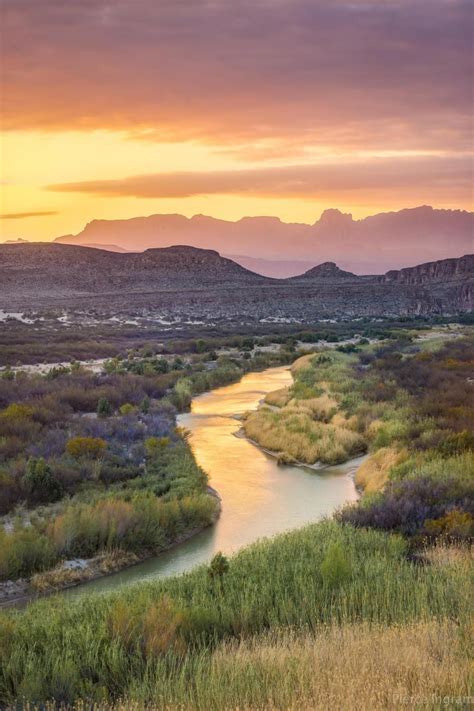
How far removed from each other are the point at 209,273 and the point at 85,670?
4508 inches

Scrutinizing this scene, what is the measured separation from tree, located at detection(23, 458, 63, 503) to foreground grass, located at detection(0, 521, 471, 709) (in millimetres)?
5949

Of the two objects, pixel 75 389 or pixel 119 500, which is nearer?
pixel 119 500

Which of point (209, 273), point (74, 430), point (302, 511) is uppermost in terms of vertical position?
point (209, 273)

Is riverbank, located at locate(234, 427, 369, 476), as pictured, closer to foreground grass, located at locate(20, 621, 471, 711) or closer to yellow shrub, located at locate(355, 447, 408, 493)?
yellow shrub, located at locate(355, 447, 408, 493)

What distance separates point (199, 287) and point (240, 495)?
91.0 metres

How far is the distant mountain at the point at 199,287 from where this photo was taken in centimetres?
8850

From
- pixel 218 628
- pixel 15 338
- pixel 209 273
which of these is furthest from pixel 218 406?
pixel 209 273

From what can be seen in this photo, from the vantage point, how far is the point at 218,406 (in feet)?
95.4

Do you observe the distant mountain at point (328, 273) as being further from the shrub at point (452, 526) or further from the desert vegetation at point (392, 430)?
the shrub at point (452, 526)

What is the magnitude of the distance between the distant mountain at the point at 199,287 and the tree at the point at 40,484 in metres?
63.4

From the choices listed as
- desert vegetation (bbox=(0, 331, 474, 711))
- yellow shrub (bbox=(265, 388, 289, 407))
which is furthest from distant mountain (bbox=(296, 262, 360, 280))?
desert vegetation (bbox=(0, 331, 474, 711))

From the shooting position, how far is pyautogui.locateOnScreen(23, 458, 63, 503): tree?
14.7 m

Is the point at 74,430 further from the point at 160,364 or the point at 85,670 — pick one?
the point at 160,364

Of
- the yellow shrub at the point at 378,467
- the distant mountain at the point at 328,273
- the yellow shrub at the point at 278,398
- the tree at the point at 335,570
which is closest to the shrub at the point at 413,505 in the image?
the yellow shrub at the point at 378,467
